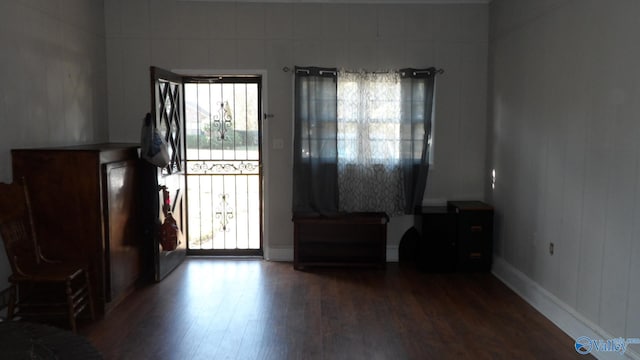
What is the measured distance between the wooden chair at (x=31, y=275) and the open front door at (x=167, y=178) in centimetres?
105

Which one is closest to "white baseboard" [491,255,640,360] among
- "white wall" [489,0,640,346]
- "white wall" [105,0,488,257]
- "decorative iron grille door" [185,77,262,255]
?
"white wall" [489,0,640,346]

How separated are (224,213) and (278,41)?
1973mm

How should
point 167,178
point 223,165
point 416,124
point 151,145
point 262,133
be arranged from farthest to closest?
point 223,165 < point 262,133 < point 416,124 < point 167,178 < point 151,145

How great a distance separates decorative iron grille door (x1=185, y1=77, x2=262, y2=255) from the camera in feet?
18.9

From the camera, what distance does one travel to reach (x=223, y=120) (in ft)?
19.0

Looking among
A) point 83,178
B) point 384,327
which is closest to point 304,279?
point 384,327

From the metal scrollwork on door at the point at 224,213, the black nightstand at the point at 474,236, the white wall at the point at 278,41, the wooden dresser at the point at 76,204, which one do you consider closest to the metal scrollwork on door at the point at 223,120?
the white wall at the point at 278,41

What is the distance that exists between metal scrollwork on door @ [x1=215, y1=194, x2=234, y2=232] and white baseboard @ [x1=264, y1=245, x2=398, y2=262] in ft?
1.80

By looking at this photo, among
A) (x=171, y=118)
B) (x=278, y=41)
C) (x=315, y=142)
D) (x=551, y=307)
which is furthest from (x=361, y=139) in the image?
(x=551, y=307)

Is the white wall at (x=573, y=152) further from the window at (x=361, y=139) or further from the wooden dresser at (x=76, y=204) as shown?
the wooden dresser at (x=76, y=204)

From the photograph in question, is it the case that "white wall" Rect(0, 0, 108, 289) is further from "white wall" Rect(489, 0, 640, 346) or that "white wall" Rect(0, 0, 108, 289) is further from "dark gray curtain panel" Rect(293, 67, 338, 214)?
"white wall" Rect(489, 0, 640, 346)

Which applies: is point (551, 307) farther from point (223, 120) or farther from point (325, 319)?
point (223, 120)

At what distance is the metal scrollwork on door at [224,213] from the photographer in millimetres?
5871

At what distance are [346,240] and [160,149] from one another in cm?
214
